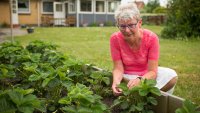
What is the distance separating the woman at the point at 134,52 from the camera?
3.09 metres

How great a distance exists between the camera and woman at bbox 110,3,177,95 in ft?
10.1

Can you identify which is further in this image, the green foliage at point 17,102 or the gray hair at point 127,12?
the gray hair at point 127,12

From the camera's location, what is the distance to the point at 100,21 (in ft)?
106

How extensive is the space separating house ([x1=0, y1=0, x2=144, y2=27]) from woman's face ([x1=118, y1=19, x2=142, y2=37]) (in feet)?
81.3

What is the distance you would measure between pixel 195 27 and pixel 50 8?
19.7 metres

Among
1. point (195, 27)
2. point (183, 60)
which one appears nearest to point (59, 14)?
point (195, 27)

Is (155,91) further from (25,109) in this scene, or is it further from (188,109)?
(25,109)

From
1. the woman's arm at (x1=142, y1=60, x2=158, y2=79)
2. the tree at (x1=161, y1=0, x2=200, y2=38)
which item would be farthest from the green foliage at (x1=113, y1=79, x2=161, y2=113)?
the tree at (x1=161, y1=0, x2=200, y2=38)

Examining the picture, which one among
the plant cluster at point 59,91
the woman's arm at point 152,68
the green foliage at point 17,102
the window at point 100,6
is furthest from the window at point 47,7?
the green foliage at point 17,102

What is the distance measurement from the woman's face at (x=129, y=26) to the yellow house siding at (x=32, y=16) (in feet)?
88.1

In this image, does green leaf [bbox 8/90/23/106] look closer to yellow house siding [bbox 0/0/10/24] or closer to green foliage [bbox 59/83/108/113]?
green foliage [bbox 59/83/108/113]

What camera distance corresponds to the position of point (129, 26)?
309 centimetres

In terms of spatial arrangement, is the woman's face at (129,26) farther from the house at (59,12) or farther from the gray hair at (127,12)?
the house at (59,12)

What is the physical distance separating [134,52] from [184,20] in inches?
481
